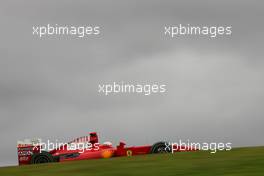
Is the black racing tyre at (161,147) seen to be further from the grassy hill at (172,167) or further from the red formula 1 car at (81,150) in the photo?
the grassy hill at (172,167)

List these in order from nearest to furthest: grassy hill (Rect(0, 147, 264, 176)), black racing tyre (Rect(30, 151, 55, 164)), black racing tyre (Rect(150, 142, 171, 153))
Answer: grassy hill (Rect(0, 147, 264, 176)) → black racing tyre (Rect(150, 142, 171, 153)) → black racing tyre (Rect(30, 151, 55, 164))

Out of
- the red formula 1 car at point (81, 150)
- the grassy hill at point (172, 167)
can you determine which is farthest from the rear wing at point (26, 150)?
the grassy hill at point (172, 167)

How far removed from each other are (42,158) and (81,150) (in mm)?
2191

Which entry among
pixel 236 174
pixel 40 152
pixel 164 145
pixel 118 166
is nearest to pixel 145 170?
pixel 118 166

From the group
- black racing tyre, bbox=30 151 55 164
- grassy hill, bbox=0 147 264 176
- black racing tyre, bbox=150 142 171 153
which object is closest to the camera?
grassy hill, bbox=0 147 264 176

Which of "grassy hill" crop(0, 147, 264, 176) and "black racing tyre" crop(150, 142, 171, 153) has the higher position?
"black racing tyre" crop(150, 142, 171, 153)

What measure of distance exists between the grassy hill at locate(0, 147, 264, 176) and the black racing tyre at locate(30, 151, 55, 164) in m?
7.33

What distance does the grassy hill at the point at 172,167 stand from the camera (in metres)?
12.7

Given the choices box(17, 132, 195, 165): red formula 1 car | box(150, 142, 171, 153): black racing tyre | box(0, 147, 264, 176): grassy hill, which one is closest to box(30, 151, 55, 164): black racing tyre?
box(17, 132, 195, 165): red formula 1 car

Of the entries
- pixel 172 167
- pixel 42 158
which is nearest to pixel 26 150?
pixel 42 158

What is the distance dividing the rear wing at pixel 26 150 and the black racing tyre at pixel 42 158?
0.35 m

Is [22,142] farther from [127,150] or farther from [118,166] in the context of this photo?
[118,166]

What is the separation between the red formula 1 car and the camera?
22927 mm

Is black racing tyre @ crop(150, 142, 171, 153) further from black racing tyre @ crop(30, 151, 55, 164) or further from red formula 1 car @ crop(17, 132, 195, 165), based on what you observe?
black racing tyre @ crop(30, 151, 55, 164)
